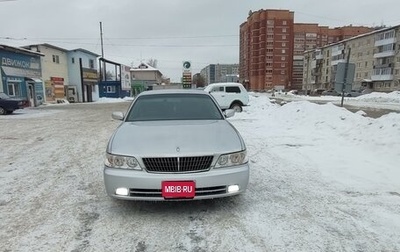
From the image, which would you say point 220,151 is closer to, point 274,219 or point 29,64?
point 274,219

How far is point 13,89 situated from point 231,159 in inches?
1231

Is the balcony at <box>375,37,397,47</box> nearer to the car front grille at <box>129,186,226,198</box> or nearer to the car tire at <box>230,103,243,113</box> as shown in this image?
the car tire at <box>230,103,243,113</box>

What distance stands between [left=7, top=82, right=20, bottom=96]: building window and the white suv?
1994 cm

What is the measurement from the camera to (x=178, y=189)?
3586 millimetres

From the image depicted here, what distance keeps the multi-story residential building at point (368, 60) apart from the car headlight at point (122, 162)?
1959 inches

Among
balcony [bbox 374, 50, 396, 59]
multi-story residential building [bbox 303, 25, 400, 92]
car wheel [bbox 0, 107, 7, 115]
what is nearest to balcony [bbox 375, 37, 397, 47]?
multi-story residential building [bbox 303, 25, 400, 92]

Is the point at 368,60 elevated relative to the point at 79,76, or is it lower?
elevated

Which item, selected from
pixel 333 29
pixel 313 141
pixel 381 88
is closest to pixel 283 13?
pixel 333 29

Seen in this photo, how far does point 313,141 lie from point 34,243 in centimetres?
726

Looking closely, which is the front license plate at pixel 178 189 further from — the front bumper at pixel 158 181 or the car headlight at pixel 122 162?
the car headlight at pixel 122 162

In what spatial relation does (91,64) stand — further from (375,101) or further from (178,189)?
(178,189)

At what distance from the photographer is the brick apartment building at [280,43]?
102562mm

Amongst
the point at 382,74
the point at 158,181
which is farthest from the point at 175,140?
the point at 382,74

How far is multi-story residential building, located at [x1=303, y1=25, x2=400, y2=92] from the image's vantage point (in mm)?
61469
